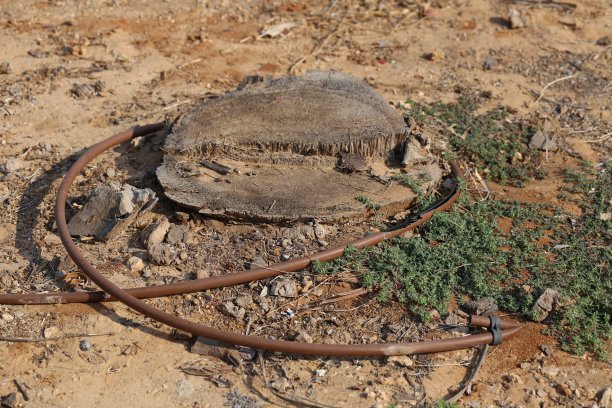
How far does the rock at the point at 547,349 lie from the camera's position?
438 cm

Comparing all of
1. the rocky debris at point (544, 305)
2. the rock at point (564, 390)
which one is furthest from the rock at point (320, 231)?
the rock at point (564, 390)

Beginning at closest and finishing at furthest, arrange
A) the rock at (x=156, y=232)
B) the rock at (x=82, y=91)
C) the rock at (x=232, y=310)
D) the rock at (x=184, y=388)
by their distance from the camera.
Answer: the rock at (x=184, y=388) → the rock at (x=232, y=310) → the rock at (x=156, y=232) → the rock at (x=82, y=91)

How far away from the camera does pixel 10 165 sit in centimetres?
584

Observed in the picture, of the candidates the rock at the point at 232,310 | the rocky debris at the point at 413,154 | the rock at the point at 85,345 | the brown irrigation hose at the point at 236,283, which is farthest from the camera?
the rocky debris at the point at 413,154

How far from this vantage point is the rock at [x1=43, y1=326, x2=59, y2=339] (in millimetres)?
4393

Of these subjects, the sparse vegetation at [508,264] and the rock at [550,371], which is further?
the sparse vegetation at [508,264]

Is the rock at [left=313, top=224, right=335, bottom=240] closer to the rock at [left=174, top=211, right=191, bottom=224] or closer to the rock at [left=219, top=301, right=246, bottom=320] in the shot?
the rock at [left=219, top=301, right=246, bottom=320]

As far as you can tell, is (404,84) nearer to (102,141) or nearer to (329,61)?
(329,61)

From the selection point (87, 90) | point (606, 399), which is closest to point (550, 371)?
point (606, 399)

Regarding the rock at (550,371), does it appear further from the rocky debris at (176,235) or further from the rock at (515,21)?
the rock at (515,21)

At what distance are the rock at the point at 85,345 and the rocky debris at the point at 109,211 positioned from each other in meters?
0.92

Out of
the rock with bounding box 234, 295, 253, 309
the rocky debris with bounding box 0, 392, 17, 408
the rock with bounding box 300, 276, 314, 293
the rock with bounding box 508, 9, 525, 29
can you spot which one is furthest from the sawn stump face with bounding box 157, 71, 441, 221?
the rock with bounding box 508, 9, 525, 29

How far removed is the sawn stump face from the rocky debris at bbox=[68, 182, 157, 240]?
0.79 ft

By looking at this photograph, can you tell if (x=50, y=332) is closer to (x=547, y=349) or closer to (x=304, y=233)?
(x=304, y=233)
